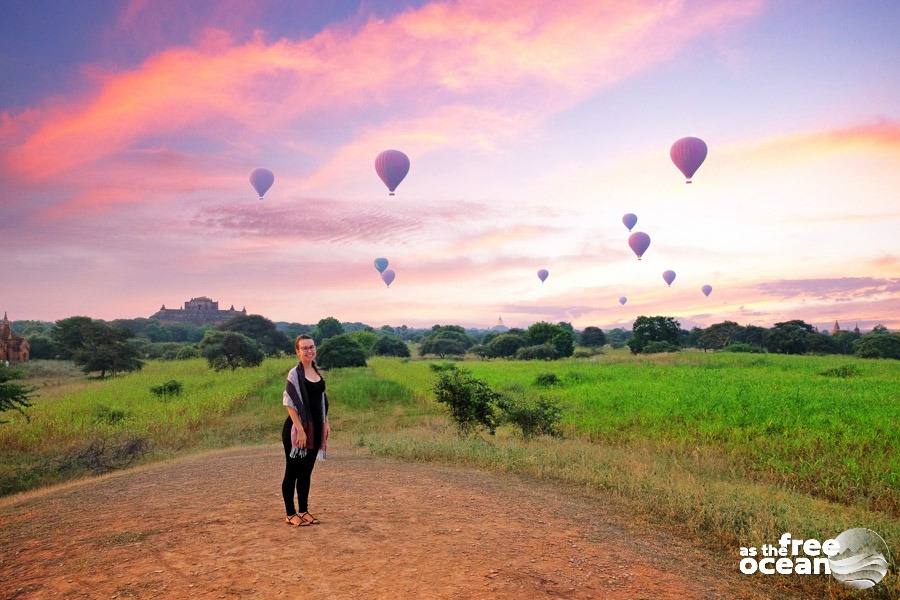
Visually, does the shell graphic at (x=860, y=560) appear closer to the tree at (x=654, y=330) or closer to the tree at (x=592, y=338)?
the tree at (x=654, y=330)

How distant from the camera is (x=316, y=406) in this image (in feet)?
22.6

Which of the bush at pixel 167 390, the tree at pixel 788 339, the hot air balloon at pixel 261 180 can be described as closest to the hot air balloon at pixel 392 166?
the hot air balloon at pixel 261 180

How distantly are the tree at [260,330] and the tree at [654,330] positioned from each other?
53.2 meters

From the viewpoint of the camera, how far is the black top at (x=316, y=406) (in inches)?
269

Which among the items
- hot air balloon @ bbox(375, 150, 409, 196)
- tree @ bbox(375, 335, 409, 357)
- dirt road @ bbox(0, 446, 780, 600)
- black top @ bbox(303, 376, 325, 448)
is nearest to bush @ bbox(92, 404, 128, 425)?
dirt road @ bbox(0, 446, 780, 600)

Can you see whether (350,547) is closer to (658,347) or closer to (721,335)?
(658,347)

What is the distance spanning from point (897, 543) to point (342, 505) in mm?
8065

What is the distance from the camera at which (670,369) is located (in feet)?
121

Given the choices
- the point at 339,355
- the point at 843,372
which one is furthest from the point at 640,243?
the point at 339,355

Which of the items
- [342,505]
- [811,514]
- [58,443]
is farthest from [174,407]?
[811,514]

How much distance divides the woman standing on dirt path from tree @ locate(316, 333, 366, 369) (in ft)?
147

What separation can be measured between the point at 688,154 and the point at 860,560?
1317 inches

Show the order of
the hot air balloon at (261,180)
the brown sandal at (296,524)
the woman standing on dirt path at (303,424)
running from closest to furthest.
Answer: the woman standing on dirt path at (303,424) < the brown sandal at (296,524) < the hot air balloon at (261,180)

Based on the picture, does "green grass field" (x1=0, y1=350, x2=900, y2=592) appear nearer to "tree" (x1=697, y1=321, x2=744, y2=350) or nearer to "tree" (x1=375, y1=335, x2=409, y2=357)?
"tree" (x1=375, y1=335, x2=409, y2=357)
